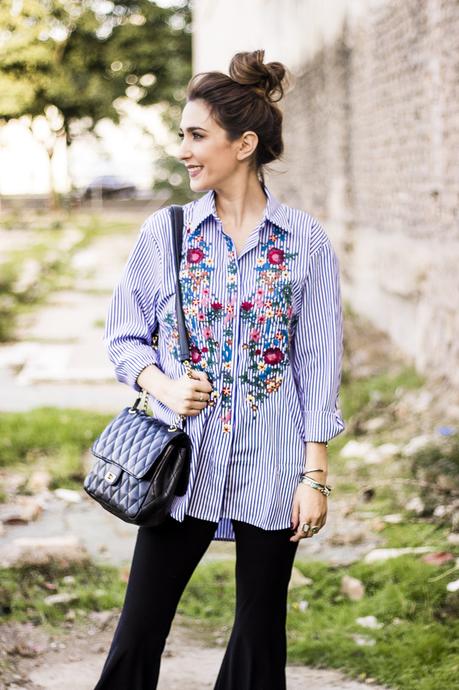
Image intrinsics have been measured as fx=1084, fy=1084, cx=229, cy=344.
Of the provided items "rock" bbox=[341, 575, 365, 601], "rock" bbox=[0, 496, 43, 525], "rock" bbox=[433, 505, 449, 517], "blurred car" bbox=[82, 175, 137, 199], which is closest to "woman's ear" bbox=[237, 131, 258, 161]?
"rock" bbox=[341, 575, 365, 601]

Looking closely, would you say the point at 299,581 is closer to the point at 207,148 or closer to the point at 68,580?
the point at 68,580

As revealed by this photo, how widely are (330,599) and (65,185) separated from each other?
36.4 m

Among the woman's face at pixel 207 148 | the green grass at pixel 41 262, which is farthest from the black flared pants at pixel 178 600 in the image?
the green grass at pixel 41 262

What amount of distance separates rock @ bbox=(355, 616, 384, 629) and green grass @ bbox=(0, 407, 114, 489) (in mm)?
2321

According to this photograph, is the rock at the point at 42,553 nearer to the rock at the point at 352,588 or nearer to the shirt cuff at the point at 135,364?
the rock at the point at 352,588

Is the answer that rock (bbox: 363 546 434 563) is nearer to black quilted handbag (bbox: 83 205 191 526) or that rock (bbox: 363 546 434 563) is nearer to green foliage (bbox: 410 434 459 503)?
green foliage (bbox: 410 434 459 503)

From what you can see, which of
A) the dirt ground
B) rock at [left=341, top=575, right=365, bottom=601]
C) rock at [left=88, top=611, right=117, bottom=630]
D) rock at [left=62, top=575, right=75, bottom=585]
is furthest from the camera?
rock at [left=62, top=575, right=75, bottom=585]

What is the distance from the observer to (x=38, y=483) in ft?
19.4

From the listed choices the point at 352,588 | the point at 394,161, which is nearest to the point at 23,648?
the point at 352,588

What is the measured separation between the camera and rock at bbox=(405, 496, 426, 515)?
505 cm

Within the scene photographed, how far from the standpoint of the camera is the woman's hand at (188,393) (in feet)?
8.12

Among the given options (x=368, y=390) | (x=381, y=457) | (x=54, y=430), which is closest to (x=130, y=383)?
(x=381, y=457)

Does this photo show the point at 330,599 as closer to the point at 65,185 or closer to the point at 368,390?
the point at 368,390

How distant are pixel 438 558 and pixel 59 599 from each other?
153 cm
